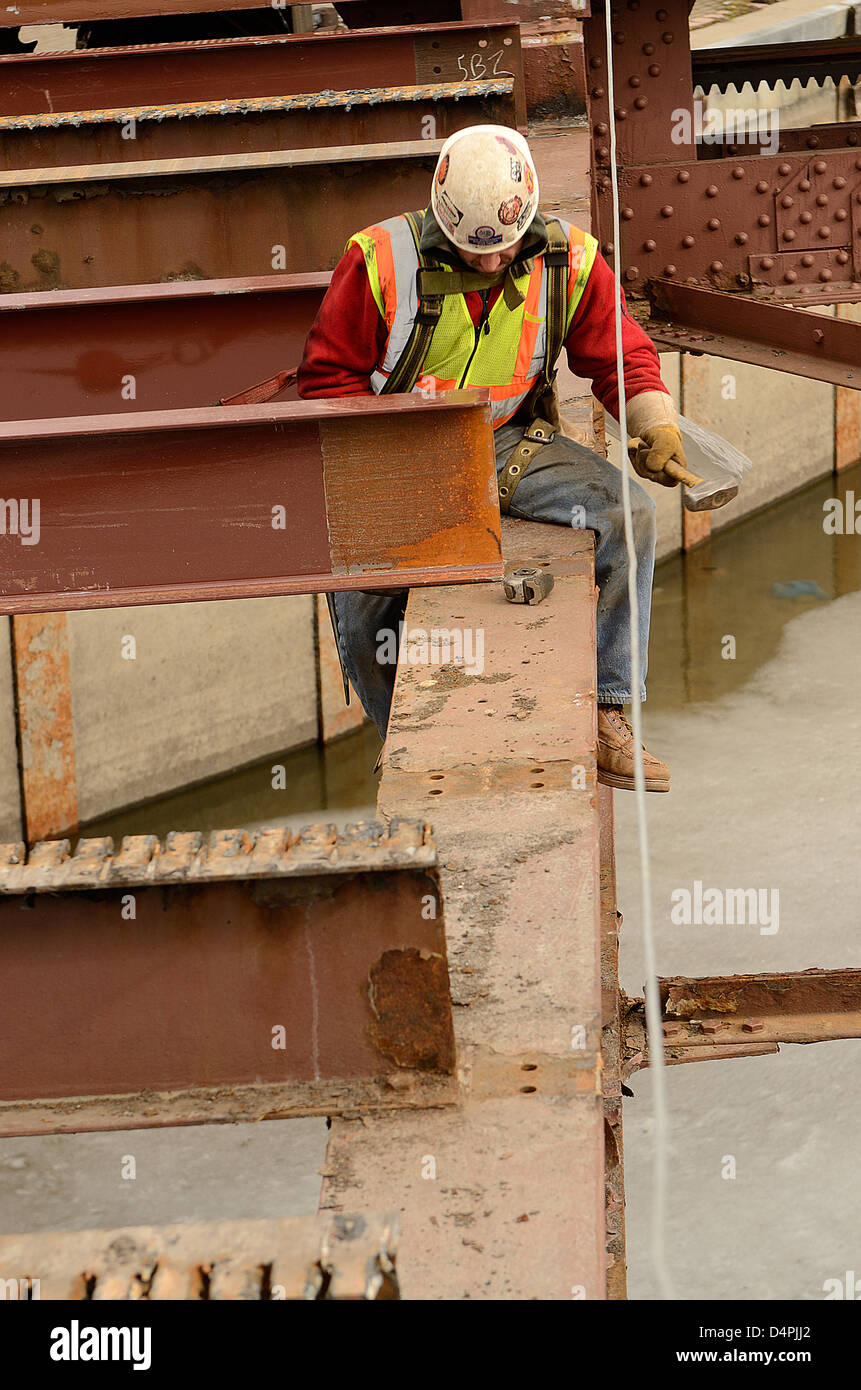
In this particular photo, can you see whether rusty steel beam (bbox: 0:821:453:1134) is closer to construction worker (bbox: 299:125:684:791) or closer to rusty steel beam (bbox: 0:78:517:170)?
construction worker (bbox: 299:125:684:791)

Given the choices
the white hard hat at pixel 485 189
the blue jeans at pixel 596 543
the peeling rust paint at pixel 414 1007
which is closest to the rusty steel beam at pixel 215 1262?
the peeling rust paint at pixel 414 1007

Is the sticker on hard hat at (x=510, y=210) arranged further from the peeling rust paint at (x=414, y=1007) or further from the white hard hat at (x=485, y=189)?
the peeling rust paint at (x=414, y=1007)

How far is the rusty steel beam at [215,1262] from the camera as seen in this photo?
1929mm

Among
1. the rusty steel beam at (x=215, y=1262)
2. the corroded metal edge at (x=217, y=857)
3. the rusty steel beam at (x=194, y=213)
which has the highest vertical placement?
the rusty steel beam at (x=194, y=213)

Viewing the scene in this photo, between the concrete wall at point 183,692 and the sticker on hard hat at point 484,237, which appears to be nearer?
the sticker on hard hat at point 484,237

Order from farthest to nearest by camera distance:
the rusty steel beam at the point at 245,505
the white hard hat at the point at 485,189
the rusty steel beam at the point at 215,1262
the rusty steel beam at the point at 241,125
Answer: the rusty steel beam at the point at 241,125 → the white hard hat at the point at 485,189 → the rusty steel beam at the point at 245,505 → the rusty steel beam at the point at 215,1262

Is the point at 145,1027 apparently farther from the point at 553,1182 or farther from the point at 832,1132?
the point at 832,1132

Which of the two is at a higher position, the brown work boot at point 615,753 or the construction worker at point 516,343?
the construction worker at point 516,343

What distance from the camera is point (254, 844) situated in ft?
8.92

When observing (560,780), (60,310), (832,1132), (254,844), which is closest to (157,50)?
(60,310)

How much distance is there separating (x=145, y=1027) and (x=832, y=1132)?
10525mm

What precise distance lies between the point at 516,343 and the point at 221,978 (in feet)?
8.87

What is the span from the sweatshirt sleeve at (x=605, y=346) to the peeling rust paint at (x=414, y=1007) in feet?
8.86

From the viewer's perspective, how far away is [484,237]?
4.43 metres
